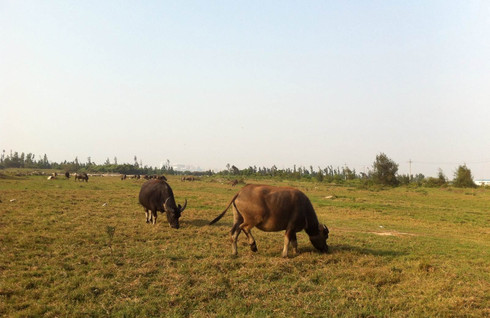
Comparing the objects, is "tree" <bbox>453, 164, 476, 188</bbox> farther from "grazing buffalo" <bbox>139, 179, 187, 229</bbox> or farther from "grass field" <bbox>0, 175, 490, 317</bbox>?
"grazing buffalo" <bbox>139, 179, 187, 229</bbox>

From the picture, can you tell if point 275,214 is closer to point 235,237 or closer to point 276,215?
point 276,215

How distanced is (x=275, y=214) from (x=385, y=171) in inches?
2456

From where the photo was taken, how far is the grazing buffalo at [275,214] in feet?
28.3

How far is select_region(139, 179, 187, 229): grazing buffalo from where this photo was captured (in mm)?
12703

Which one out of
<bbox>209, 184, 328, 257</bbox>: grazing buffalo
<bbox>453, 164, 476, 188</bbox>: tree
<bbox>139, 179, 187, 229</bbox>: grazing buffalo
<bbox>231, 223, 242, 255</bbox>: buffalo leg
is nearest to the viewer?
<bbox>209, 184, 328, 257</bbox>: grazing buffalo

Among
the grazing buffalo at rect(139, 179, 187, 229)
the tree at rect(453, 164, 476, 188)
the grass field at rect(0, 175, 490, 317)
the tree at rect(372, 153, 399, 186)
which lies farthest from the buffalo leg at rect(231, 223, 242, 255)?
the tree at rect(453, 164, 476, 188)

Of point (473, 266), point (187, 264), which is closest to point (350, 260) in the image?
point (473, 266)

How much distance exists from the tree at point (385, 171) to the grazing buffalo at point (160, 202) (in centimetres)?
5942

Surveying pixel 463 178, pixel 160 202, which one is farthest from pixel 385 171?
pixel 160 202

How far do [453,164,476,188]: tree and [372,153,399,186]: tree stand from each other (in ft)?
44.9

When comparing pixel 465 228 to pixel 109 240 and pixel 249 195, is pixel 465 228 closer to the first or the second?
pixel 249 195

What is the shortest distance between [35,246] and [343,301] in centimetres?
884

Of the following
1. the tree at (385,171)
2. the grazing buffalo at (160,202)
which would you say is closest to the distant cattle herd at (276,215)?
the grazing buffalo at (160,202)

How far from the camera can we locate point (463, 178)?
63.8 meters
